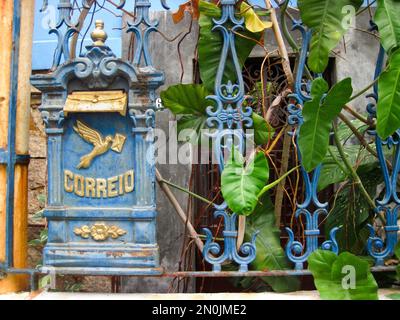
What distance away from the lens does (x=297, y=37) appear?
3.74m

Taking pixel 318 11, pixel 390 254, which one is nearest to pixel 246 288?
pixel 390 254

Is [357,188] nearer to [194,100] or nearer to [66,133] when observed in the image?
[194,100]

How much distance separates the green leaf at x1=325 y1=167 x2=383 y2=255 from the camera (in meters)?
2.78

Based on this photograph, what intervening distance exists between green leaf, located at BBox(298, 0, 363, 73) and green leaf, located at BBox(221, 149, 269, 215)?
21.1 inches

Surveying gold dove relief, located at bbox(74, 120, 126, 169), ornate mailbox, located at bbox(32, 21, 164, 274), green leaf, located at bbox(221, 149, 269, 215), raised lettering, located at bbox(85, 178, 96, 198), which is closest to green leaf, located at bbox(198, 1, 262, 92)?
ornate mailbox, located at bbox(32, 21, 164, 274)

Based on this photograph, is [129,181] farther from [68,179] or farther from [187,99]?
[187,99]

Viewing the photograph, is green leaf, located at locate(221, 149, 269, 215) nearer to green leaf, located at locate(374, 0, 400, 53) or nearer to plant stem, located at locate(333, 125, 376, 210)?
plant stem, located at locate(333, 125, 376, 210)

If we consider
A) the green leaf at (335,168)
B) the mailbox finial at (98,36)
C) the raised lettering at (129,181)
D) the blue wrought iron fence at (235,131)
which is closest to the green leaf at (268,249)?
the blue wrought iron fence at (235,131)

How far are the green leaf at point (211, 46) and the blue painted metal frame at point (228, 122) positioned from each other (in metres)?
0.07

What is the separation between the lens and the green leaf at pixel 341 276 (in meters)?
2.32

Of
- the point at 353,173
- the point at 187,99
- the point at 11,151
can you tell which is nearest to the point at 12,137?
the point at 11,151

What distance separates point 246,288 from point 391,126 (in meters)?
1.31

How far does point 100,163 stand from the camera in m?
2.49
